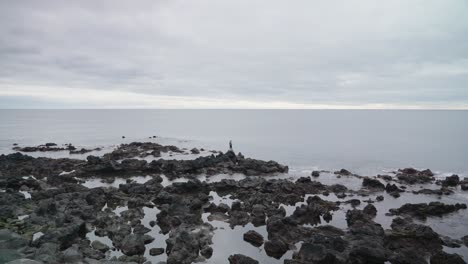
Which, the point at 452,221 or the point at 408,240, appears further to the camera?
the point at 452,221

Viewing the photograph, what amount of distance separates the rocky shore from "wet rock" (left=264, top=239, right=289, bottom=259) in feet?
0.22

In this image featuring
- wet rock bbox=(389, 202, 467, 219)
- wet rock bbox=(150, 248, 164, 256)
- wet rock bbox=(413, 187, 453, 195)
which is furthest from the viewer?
wet rock bbox=(413, 187, 453, 195)

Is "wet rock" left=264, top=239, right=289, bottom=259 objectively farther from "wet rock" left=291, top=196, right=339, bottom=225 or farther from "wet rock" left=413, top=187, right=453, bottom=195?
"wet rock" left=413, top=187, right=453, bottom=195

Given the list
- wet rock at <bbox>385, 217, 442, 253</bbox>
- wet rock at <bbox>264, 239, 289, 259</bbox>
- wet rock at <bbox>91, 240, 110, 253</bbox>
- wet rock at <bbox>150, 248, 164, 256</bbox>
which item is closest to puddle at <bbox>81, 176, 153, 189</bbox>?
wet rock at <bbox>91, 240, 110, 253</bbox>

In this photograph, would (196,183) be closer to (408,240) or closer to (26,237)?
(26,237)

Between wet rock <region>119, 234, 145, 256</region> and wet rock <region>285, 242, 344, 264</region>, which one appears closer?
wet rock <region>285, 242, 344, 264</region>

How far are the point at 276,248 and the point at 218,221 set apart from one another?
25.5ft

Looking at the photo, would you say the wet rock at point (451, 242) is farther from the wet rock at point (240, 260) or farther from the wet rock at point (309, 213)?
the wet rock at point (240, 260)

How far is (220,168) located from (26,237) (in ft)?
114

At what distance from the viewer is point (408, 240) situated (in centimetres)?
2466

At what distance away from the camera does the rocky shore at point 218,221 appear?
69.8 ft

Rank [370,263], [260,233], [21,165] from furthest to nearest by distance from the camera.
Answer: [21,165]
[260,233]
[370,263]

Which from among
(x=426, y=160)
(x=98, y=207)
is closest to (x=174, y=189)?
(x=98, y=207)

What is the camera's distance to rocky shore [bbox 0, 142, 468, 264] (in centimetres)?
2127
